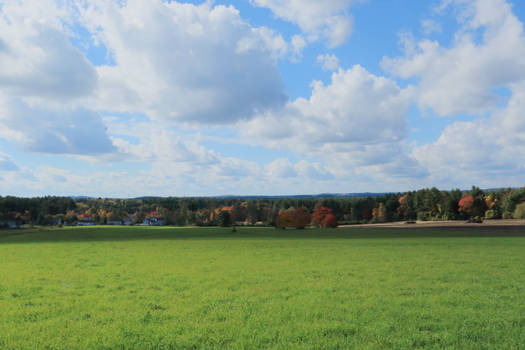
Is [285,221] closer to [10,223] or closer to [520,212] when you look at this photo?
[520,212]

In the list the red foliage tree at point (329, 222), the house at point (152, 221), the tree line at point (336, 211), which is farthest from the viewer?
the house at point (152, 221)

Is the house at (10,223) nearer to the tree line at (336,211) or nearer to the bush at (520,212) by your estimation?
the tree line at (336,211)

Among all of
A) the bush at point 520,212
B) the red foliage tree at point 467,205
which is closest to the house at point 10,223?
the red foliage tree at point 467,205

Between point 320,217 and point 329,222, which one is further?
point 320,217

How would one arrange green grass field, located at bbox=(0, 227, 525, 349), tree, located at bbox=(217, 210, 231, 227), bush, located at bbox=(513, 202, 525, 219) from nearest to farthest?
green grass field, located at bbox=(0, 227, 525, 349) → bush, located at bbox=(513, 202, 525, 219) → tree, located at bbox=(217, 210, 231, 227)

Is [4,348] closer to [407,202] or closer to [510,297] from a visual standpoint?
[510,297]

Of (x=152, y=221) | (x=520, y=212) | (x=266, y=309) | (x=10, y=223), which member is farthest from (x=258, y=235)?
(x=10, y=223)

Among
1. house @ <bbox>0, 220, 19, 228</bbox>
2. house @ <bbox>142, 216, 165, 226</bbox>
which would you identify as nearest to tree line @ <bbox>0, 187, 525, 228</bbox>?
house @ <bbox>0, 220, 19, 228</bbox>

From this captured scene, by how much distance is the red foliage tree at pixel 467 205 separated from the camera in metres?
133

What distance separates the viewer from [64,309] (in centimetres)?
1297

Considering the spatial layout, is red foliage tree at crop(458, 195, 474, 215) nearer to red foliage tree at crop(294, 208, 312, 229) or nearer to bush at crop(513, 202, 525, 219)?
bush at crop(513, 202, 525, 219)

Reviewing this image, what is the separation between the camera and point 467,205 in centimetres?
13362

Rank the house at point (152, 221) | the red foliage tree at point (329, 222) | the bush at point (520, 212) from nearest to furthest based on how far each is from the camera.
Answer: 1. the red foliage tree at point (329, 222)
2. the bush at point (520, 212)
3. the house at point (152, 221)

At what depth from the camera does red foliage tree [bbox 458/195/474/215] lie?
133m
